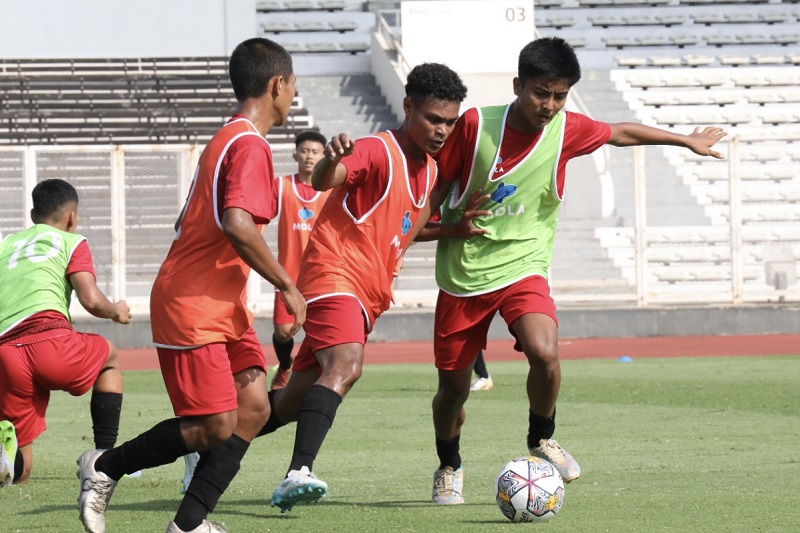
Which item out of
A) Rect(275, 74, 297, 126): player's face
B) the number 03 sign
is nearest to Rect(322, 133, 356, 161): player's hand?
Rect(275, 74, 297, 126): player's face

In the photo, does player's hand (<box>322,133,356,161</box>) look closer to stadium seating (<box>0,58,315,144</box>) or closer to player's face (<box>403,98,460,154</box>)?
player's face (<box>403,98,460,154</box>)

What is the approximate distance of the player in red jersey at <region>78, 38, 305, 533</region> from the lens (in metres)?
4.89

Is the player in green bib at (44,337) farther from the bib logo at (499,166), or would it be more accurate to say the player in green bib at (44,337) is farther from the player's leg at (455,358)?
the bib logo at (499,166)

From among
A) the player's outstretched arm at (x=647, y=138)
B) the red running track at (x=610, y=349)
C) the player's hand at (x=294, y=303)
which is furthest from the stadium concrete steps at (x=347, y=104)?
the player's hand at (x=294, y=303)

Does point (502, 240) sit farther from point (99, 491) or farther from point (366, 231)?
point (99, 491)

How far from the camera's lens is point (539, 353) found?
6211 mm

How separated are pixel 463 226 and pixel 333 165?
2.86 feet

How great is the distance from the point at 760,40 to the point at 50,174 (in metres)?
19.9

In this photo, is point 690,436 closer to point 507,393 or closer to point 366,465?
point 366,465

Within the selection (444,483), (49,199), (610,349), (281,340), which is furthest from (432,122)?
(610,349)

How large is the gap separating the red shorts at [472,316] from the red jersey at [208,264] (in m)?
1.63

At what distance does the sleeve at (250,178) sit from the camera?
4.86 meters

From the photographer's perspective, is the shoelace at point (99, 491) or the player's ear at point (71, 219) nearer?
the shoelace at point (99, 491)

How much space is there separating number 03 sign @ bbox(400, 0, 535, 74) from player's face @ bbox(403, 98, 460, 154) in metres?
23.0
